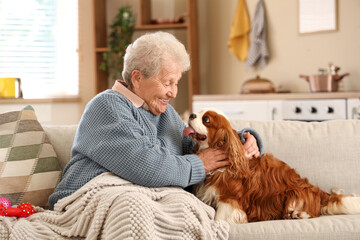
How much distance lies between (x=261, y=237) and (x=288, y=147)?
602 mm

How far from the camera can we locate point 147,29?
16.9 ft

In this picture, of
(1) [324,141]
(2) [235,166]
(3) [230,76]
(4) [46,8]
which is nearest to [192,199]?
(2) [235,166]

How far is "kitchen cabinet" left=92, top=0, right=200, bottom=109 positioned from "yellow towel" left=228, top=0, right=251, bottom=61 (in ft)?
1.27

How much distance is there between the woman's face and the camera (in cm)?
206

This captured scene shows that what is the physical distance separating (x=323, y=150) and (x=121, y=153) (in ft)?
3.14

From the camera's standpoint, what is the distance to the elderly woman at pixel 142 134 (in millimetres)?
1821

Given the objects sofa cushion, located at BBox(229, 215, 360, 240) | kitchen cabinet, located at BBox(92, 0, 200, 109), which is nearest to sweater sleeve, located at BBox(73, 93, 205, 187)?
sofa cushion, located at BBox(229, 215, 360, 240)

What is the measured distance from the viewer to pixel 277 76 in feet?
16.1

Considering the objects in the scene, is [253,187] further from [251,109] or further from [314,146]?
[251,109]

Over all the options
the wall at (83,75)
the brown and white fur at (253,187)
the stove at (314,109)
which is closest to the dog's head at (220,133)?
the brown and white fur at (253,187)

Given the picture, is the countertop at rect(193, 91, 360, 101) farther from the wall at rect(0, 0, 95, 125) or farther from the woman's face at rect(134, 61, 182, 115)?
the woman's face at rect(134, 61, 182, 115)

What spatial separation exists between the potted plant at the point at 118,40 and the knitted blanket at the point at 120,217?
333 cm

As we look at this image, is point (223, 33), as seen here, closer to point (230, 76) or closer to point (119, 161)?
point (230, 76)

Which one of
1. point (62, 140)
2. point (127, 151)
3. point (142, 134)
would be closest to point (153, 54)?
point (142, 134)
